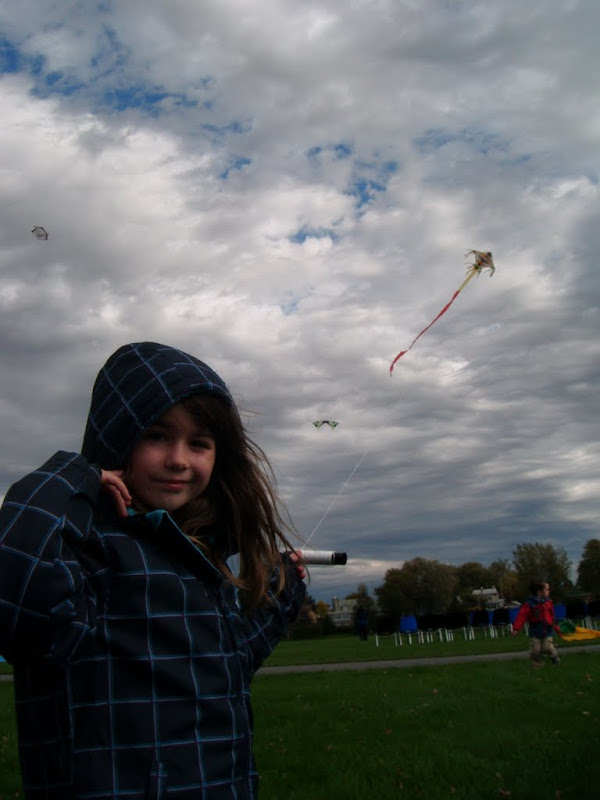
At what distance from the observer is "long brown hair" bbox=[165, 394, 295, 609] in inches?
84.6

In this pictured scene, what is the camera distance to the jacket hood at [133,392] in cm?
197

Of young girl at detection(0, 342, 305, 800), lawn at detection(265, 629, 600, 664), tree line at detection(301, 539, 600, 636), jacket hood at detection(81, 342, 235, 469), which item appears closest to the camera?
young girl at detection(0, 342, 305, 800)

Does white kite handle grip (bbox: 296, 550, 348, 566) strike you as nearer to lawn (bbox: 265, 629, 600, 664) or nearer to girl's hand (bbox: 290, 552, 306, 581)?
girl's hand (bbox: 290, 552, 306, 581)

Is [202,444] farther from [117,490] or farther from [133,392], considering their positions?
[117,490]

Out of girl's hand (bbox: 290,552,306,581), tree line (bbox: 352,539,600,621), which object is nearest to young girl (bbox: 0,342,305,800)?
girl's hand (bbox: 290,552,306,581)

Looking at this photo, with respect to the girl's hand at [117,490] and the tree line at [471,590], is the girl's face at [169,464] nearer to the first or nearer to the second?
the girl's hand at [117,490]

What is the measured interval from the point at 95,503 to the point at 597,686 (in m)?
8.97

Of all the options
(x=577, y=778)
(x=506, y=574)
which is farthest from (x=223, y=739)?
(x=506, y=574)

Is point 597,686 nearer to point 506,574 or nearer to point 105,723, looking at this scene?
point 105,723

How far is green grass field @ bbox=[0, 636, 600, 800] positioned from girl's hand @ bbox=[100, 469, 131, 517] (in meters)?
3.77

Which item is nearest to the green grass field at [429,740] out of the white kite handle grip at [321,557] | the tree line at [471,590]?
the white kite handle grip at [321,557]

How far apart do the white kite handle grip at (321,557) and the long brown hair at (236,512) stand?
0.09m

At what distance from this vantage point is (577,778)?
502cm

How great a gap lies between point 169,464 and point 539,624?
12518mm
